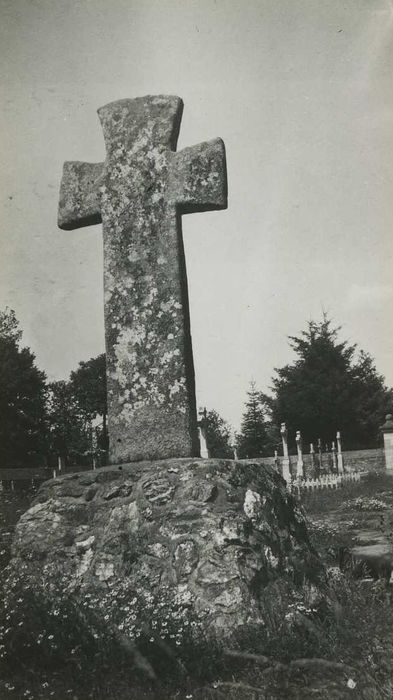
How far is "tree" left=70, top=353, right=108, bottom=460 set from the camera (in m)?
47.6

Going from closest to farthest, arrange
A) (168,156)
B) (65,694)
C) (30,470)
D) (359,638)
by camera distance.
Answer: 1. (65,694)
2. (359,638)
3. (168,156)
4. (30,470)

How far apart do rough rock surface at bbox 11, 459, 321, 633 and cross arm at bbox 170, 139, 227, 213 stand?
85.0 inches

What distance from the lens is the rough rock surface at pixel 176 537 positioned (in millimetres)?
3707

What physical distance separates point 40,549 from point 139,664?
141 centimetres

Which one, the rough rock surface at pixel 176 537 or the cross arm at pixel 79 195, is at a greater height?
the cross arm at pixel 79 195

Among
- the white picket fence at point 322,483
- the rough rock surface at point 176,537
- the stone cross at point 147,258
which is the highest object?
the stone cross at point 147,258

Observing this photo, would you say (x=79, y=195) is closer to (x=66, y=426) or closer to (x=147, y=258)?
(x=147, y=258)

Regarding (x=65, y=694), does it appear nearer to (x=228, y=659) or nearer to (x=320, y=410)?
(x=228, y=659)

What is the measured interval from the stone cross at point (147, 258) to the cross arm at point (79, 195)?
10 millimetres

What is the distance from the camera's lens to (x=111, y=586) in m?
3.91

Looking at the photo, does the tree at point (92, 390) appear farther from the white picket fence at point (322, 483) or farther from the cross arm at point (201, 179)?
the cross arm at point (201, 179)

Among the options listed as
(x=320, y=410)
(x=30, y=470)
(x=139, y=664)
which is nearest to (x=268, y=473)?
(x=139, y=664)

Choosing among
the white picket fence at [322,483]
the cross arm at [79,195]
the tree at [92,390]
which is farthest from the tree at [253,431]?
the cross arm at [79,195]

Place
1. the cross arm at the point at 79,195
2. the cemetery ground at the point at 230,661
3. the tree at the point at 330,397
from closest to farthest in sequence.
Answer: the cemetery ground at the point at 230,661, the cross arm at the point at 79,195, the tree at the point at 330,397
